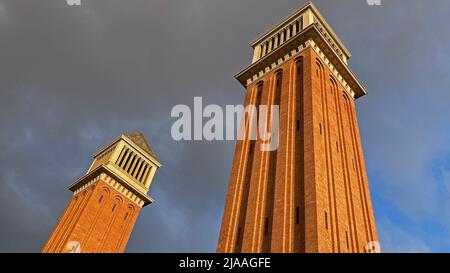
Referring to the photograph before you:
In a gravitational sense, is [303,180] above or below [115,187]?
below

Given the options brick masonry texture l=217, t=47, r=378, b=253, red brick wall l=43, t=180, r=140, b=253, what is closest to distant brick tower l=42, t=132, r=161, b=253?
red brick wall l=43, t=180, r=140, b=253

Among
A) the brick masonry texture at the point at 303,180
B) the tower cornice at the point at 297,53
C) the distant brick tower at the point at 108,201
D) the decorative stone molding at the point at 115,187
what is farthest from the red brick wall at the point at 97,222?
the brick masonry texture at the point at 303,180

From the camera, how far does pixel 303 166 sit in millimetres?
21141

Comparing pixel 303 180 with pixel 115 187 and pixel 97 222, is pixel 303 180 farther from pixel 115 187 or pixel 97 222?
pixel 115 187

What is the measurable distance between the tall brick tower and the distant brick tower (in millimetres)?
26687

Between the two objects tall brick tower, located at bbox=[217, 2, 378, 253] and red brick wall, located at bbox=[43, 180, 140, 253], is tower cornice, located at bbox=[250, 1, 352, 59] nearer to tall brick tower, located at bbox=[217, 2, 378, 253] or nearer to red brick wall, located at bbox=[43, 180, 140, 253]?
tall brick tower, located at bbox=[217, 2, 378, 253]

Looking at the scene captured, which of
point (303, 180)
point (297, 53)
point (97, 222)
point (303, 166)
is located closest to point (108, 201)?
point (97, 222)

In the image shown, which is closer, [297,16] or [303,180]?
[303,180]

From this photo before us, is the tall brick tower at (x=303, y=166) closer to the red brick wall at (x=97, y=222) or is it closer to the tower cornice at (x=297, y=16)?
the tower cornice at (x=297, y=16)

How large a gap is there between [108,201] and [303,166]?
35.3 meters

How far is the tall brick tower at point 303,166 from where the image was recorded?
18578mm
